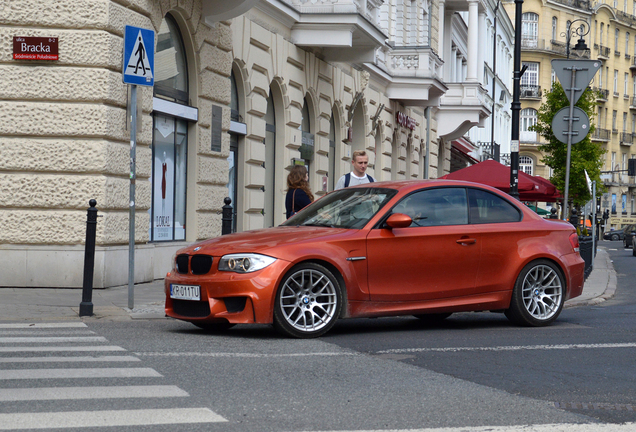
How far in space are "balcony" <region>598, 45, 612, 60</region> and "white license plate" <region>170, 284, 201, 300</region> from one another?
96.3m

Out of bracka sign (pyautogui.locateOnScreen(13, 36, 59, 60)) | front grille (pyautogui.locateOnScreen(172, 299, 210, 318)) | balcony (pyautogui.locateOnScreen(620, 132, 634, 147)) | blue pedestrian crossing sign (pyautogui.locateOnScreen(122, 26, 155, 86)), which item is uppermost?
balcony (pyautogui.locateOnScreen(620, 132, 634, 147))

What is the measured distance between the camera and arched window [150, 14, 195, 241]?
49.2 ft

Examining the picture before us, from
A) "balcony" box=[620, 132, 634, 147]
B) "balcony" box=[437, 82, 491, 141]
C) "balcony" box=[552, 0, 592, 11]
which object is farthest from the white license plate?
"balcony" box=[620, 132, 634, 147]

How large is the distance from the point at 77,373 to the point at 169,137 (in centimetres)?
928

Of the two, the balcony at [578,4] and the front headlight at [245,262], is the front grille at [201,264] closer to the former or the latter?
the front headlight at [245,262]

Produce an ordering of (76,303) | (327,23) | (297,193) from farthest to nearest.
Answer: (327,23) < (297,193) < (76,303)

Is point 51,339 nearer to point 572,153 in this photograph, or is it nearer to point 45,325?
point 45,325

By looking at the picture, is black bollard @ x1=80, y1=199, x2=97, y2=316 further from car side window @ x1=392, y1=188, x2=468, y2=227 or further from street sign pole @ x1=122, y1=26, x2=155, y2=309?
car side window @ x1=392, y1=188, x2=468, y2=227

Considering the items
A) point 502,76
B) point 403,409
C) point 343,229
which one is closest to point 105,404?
point 403,409

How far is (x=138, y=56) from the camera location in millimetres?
10742

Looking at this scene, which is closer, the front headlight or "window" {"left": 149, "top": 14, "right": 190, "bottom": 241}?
the front headlight

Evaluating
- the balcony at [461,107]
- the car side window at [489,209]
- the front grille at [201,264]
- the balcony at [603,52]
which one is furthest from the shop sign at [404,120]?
the balcony at [603,52]

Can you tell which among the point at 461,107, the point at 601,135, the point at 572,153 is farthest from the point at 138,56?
the point at 601,135

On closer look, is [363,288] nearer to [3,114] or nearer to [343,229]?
[343,229]
